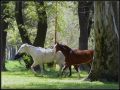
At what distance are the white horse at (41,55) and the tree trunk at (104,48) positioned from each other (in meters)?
6.11

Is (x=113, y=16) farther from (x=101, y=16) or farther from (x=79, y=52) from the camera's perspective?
(x=79, y=52)

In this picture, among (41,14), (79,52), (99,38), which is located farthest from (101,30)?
(41,14)

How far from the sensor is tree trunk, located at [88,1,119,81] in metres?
19.5

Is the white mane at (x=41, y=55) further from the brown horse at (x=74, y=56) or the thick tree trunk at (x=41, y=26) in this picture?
the thick tree trunk at (x=41, y=26)

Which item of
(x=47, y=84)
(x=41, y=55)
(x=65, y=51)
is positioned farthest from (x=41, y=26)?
(x=47, y=84)

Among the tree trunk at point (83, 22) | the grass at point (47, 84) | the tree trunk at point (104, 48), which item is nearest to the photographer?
the grass at point (47, 84)

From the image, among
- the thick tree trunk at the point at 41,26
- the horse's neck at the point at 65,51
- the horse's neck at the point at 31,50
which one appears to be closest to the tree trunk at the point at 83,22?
the thick tree trunk at the point at 41,26

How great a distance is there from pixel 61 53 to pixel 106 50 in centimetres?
678

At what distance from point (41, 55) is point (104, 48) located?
663cm

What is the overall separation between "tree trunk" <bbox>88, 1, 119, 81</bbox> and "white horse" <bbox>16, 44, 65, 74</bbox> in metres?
6.11

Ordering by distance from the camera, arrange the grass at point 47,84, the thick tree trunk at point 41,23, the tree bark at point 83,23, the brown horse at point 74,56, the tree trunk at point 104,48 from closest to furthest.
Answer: the grass at point 47,84, the tree trunk at point 104,48, the brown horse at point 74,56, the thick tree trunk at point 41,23, the tree bark at point 83,23

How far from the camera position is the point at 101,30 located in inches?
779

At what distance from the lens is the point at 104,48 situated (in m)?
19.9

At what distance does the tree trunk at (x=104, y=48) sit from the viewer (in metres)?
19.5
